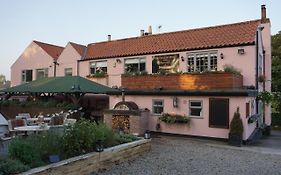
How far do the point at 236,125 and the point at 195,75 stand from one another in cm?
389

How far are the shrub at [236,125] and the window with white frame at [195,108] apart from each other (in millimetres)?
2058

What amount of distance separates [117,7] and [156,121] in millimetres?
7758

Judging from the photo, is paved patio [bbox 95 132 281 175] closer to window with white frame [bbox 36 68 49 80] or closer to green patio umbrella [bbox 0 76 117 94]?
green patio umbrella [bbox 0 76 117 94]

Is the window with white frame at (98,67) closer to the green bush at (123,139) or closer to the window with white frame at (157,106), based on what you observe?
the window with white frame at (157,106)

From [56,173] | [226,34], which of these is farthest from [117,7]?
[56,173]

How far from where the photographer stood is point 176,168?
9031mm

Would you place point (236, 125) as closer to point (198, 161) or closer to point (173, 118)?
point (173, 118)

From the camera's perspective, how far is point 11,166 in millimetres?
6117

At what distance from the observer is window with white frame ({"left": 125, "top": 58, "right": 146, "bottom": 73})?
71.1ft

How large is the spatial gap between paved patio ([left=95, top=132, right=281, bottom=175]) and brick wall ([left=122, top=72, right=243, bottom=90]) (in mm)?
3789

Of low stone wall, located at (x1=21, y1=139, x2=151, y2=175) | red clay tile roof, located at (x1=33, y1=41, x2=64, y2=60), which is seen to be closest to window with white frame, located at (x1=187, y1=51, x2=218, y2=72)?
low stone wall, located at (x1=21, y1=139, x2=151, y2=175)

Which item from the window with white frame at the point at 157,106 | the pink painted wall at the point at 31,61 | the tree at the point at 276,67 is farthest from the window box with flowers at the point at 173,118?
the tree at the point at 276,67

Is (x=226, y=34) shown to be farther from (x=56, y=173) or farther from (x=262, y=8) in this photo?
(x=56, y=173)

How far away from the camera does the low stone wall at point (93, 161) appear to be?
674 cm
